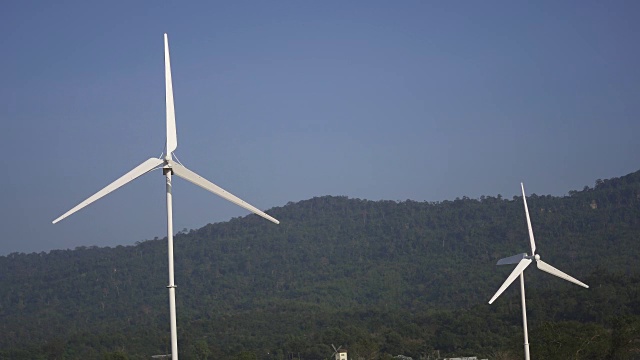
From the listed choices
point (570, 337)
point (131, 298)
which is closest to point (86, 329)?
point (131, 298)

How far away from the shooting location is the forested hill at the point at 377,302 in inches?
3962

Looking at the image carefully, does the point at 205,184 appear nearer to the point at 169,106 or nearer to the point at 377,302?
the point at 169,106

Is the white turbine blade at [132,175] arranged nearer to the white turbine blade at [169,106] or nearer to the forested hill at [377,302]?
the white turbine blade at [169,106]

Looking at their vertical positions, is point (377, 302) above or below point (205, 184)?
above

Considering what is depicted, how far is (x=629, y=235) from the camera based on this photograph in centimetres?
16262

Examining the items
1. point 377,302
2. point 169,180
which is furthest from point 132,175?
point 377,302

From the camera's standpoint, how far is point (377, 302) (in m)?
162

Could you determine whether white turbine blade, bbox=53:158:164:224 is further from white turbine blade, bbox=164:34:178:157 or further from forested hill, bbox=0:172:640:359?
forested hill, bbox=0:172:640:359

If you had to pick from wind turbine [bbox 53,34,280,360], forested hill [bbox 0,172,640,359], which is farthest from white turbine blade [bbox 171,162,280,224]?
forested hill [bbox 0,172,640,359]

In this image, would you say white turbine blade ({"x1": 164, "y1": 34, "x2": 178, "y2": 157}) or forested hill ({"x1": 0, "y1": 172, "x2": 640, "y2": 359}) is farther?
forested hill ({"x1": 0, "y1": 172, "x2": 640, "y2": 359})

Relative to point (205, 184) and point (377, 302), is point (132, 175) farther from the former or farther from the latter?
point (377, 302)

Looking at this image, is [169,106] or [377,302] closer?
[169,106]

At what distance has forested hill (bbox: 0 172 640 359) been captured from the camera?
10062cm

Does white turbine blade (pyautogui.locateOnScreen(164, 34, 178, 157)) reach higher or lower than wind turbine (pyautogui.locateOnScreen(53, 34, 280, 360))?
higher
